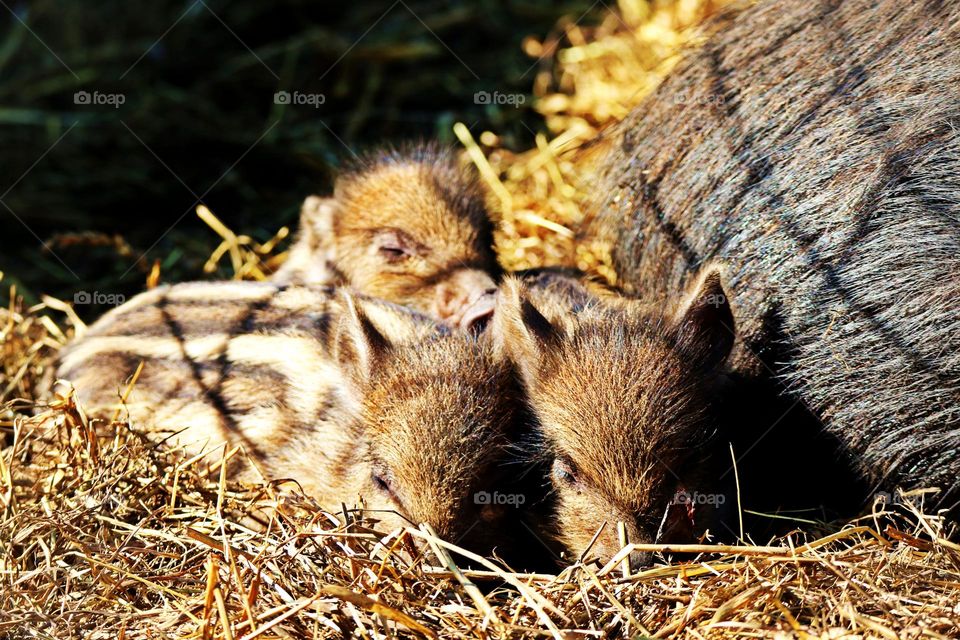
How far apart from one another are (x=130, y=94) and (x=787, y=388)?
4.32 metres

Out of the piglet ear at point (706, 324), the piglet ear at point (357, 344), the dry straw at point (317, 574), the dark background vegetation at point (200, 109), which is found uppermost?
the dark background vegetation at point (200, 109)

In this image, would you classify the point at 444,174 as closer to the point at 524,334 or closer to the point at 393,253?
the point at 393,253

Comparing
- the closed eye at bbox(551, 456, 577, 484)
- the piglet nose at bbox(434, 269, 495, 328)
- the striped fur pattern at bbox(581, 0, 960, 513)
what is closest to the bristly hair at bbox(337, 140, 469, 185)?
the piglet nose at bbox(434, 269, 495, 328)

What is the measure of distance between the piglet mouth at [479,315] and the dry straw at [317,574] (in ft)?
2.92

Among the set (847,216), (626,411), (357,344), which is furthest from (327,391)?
(847,216)

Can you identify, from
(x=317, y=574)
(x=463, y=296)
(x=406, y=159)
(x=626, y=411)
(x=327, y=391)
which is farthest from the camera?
(x=406, y=159)

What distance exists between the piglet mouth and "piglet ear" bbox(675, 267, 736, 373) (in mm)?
765

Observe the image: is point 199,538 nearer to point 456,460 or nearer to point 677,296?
point 456,460

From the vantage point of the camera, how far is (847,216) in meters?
3.18

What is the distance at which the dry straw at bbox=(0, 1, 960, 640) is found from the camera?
104 inches

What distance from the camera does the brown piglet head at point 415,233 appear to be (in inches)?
162

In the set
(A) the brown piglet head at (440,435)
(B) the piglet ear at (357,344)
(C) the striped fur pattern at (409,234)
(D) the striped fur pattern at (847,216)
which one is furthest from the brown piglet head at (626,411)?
(C) the striped fur pattern at (409,234)

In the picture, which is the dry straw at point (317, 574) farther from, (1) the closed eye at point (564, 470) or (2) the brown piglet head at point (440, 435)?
(1) the closed eye at point (564, 470)

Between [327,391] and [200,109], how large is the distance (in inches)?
118
